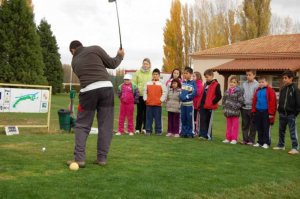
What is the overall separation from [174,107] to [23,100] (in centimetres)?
407

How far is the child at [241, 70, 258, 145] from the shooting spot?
33.4 ft

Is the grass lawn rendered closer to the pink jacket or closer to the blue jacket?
the blue jacket

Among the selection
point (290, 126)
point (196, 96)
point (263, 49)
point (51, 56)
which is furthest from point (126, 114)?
point (51, 56)

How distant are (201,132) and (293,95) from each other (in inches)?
101

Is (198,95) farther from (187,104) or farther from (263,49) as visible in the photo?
(263,49)

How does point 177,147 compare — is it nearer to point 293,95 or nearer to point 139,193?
point 293,95

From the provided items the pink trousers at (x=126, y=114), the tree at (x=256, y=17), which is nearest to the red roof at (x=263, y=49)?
the tree at (x=256, y=17)

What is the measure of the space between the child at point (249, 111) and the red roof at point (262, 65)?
66.0ft

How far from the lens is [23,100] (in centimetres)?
1143

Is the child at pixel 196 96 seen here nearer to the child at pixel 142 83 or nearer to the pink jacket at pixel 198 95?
the pink jacket at pixel 198 95

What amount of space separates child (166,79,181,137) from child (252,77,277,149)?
7.11 feet

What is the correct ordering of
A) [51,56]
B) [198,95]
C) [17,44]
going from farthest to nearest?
[51,56] < [17,44] < [198,95]

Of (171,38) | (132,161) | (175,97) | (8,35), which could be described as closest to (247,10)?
(171,38)

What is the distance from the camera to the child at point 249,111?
33.4 feet
